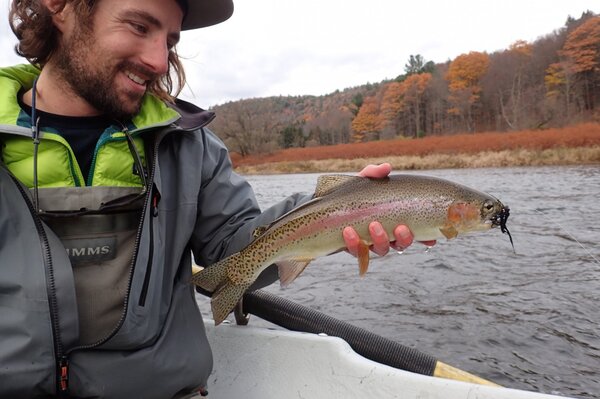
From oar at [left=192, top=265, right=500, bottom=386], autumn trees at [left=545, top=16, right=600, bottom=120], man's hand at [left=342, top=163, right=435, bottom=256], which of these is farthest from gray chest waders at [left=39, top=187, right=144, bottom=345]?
autumn trees at [left=545, top=16, right=600, bottom=120]

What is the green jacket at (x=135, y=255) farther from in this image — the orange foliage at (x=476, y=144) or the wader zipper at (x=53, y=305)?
the orange foliage at (x=476, y=144)

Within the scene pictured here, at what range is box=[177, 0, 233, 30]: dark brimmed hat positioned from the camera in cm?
254

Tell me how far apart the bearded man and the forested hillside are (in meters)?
50.5

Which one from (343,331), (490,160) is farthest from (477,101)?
(343,331)

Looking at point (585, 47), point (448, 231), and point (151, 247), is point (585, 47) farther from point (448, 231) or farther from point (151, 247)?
point (151, 247)

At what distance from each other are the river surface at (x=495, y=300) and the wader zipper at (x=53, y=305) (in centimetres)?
362

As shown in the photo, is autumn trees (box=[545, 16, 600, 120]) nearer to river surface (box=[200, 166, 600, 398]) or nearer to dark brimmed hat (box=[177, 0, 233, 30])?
river surface (box=[200, 166, 600, 398])

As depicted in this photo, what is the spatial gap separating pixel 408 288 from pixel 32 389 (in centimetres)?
568

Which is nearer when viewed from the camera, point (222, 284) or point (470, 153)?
point (222, 284)

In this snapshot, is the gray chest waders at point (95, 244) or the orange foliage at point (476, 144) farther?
the orange foliage at point (476, 144)

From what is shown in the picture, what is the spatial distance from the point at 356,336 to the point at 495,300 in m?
4.01

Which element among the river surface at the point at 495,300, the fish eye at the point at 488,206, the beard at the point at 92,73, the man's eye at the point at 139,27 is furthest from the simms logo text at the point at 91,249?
the river surface at the point at 495,300

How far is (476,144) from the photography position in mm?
34531

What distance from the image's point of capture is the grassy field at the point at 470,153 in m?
26.8
